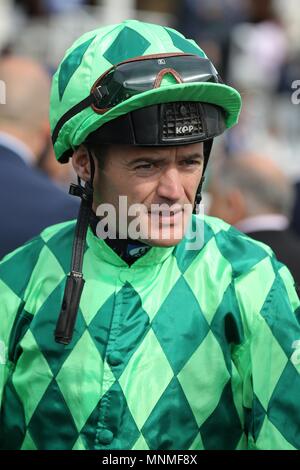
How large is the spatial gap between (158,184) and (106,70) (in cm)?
34

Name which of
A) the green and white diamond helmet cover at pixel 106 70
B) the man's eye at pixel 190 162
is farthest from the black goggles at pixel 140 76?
the man's eye at pixel 190 162

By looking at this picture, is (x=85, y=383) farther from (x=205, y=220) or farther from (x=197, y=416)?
(x=205, y=220)

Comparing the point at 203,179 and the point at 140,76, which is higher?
the point at 140,76

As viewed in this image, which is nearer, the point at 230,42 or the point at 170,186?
the point at 170,186

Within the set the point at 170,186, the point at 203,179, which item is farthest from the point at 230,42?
the point at 170,186

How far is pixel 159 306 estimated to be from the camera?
2.53 m

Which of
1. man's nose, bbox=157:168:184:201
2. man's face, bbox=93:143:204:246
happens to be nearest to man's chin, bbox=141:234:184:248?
man's face, bbox=93:143:204:246

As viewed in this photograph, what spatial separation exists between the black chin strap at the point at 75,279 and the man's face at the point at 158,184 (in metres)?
0.15

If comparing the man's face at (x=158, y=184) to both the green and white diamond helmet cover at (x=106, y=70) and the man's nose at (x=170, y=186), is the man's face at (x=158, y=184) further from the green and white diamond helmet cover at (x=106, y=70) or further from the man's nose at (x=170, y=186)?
the green and white diamond helmet cover at (x=106, y=70)

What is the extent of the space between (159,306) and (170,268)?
133 mm

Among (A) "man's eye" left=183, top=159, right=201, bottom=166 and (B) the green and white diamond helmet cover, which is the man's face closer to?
(A) "man's eye" left=183, top=159, right=201, bottom=166

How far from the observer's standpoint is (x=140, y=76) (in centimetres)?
238

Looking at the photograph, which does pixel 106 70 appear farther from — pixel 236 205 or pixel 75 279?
pixel 236 205
